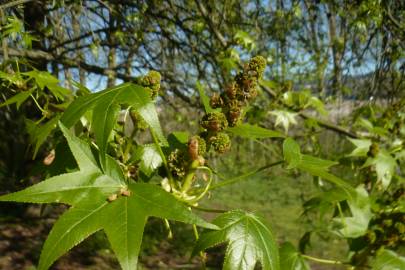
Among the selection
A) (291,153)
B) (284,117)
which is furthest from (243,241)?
(284,117)

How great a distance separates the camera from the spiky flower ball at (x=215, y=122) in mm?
1266

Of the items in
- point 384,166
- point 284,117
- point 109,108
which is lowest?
point 384,166

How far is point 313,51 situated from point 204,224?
6.04 metres

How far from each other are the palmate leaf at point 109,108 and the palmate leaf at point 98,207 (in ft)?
0.19

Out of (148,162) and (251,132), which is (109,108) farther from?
(251,132)

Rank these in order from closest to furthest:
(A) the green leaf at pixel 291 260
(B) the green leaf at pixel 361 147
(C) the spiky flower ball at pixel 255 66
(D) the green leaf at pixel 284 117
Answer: (C) the spiky flower ball at pixel 255 66
(A) the green leaf at pixel 291 260
(B) the green leaf at pixel 361 147
(D) the green leaf at pixel 284 117

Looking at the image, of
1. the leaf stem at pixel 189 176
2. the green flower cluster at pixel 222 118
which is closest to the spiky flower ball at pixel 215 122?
the green flower cluster at pixel 222 118

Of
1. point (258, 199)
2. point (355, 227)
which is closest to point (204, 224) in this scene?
point (355, 227)

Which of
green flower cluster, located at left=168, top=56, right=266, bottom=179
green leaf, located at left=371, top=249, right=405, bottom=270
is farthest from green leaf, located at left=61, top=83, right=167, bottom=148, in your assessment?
green leaf, located at left=371, top=249, right=405, bottom=270

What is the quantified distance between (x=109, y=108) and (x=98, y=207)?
26 cm

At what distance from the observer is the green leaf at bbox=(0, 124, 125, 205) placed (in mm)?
1149

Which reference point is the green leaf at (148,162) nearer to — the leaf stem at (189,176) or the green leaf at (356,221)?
the leaf stem at (189,176)

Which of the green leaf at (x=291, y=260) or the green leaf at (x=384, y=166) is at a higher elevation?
the green leaf at (x=384, y=166)

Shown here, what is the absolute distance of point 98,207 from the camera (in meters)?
1.19
